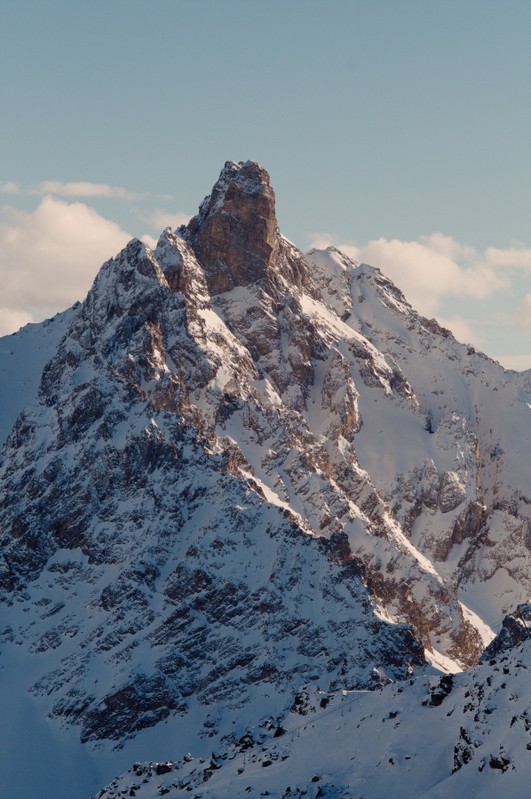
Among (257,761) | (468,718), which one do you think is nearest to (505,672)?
(468,718)

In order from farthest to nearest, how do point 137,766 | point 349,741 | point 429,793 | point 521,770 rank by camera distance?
1. point 137,766
2. point 349,741
3. point 429,793
4. point 521,770

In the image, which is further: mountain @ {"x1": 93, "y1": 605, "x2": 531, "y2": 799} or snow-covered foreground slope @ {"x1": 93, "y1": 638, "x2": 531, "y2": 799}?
mountain @ {"x1": 93, "y1": 605, "x2": 531, "y2": 799}

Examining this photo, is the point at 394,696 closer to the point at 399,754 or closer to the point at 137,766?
the point at 399,754

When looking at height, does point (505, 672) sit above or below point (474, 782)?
above

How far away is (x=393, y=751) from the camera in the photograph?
430ft

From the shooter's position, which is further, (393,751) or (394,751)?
(393,751)

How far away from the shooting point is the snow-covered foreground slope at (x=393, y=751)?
4700 inches

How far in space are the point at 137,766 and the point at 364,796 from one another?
123 ft

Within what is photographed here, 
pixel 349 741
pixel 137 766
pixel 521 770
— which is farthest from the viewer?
pixel 137 766

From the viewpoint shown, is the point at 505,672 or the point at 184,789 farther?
the point at 184,789

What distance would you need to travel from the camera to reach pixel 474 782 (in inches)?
4688

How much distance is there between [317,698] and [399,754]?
3074cm

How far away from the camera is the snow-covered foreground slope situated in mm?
119375

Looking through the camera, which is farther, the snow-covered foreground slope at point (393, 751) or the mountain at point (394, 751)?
the mountain at point (394, 751)
